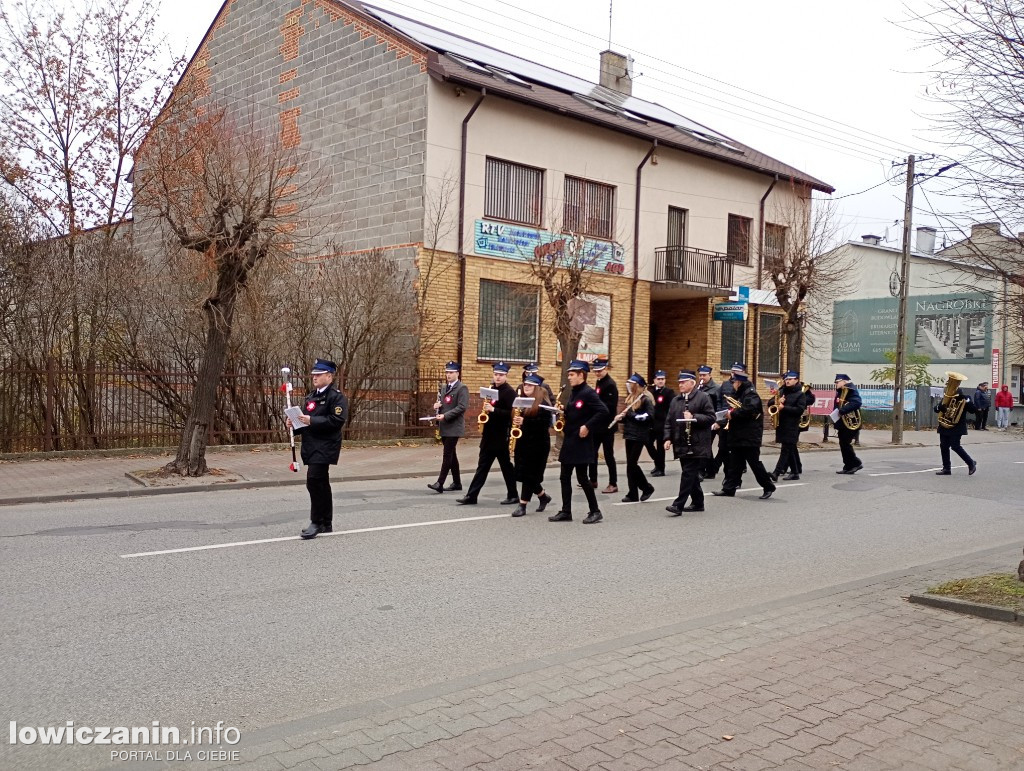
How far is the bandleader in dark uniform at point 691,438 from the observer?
11164 mm

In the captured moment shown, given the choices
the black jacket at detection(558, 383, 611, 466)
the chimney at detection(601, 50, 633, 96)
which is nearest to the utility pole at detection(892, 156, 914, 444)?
the chimney at detection(601, 50, 633, 96)

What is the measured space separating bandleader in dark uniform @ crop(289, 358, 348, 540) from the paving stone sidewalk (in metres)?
4.20

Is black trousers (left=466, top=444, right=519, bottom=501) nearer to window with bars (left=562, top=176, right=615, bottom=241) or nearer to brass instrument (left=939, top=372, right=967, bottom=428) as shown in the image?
brass instrument (left=939, top=372, right=967, bottom=428)

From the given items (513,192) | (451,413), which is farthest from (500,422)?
(513,192)

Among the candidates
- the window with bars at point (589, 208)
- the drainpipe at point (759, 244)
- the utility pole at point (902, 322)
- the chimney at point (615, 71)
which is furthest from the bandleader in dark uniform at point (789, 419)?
the chimney at point (615, 71)

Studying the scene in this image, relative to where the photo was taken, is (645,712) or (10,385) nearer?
(645,712)

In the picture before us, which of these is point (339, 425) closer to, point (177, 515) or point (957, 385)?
point (177, 515)

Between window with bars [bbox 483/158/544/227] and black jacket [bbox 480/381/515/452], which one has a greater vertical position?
window with bars [bbox 483/158/544/227]

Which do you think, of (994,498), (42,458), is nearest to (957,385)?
(994,498)

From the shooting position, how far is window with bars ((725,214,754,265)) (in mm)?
28766

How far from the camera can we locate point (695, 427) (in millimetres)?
11273

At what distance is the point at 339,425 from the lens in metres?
8.97

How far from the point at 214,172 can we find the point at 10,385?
546 centimetres

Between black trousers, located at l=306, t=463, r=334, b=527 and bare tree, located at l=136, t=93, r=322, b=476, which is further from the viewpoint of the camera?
bare tree, located at l=136, t=93, r=322, b=476
